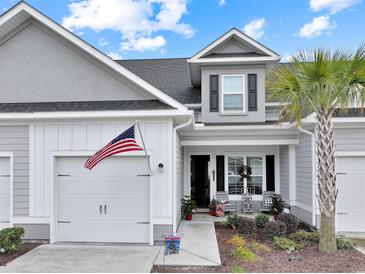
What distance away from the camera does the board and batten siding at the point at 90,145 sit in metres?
8.04

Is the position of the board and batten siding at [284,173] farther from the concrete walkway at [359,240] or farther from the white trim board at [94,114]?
the white trim board at [94,114]

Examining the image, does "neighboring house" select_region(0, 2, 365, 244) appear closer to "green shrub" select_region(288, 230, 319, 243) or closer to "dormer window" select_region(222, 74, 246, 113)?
"green shrub" select_region(288, 230, 319, 243)

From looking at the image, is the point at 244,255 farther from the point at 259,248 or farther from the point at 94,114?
the point at 94,114

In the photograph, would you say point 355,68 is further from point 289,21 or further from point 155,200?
point 289,21

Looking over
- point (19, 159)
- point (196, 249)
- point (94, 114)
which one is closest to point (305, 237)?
point (196, 249)

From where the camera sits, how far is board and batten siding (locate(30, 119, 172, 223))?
317 inches

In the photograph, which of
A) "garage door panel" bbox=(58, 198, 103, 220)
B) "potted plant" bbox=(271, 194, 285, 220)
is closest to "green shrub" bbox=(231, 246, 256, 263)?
"garage door panel" bbox=(58, 198, 103, 220)

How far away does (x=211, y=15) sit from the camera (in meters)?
15.6

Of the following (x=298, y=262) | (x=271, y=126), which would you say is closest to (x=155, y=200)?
(x=298, y=262)

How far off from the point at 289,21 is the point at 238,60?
4.10 meters

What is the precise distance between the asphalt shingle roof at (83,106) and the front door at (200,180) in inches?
205

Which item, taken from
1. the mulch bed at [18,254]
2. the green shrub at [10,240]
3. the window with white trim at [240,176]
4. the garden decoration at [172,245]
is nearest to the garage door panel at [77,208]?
the mulch bed at [18,254]

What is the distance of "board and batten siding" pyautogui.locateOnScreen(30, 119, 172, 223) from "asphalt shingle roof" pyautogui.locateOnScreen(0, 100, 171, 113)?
0.36m

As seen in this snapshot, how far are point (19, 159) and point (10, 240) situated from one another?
219 centimetres
